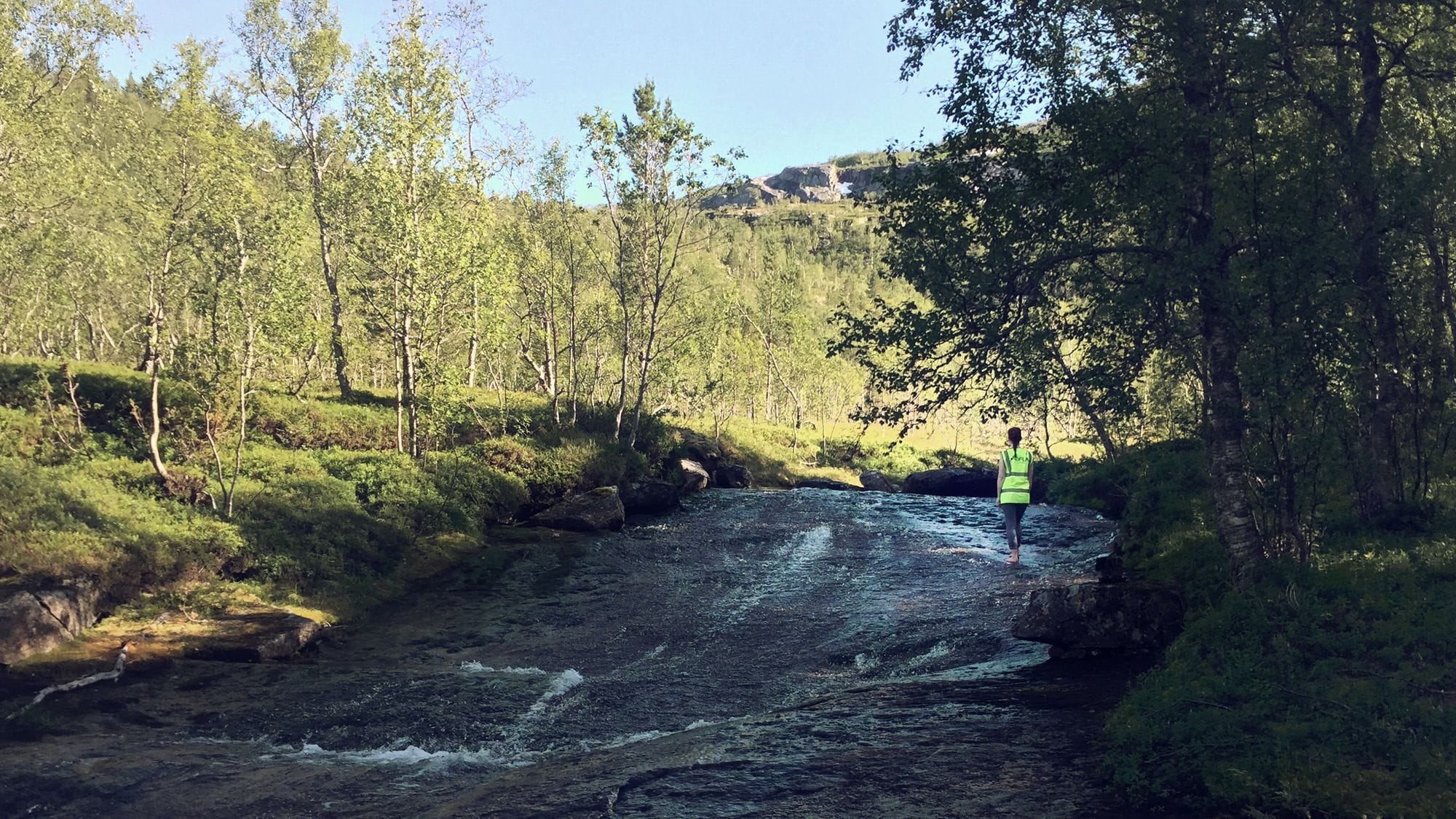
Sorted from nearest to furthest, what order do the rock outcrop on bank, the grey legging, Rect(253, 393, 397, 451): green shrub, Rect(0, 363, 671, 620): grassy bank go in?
1. Rect(0, 363, 671, 620): grassy bank
2. the grey legging
3. Rect(253, 393, 397, 451): green shrub
4. the rock outcrop on bank

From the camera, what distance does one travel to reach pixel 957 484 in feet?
157

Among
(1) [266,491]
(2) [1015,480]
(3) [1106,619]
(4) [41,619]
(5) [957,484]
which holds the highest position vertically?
(2) [1015,480]

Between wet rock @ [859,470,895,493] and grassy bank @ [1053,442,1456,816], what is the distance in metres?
38.8

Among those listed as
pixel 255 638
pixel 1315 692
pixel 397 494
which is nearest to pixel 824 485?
pixel 397 494

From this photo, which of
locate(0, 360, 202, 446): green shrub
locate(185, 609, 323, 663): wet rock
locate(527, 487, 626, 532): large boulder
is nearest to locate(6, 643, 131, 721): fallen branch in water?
locate(185, 609, 323, 663): wet rock

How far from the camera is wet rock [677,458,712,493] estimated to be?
41219mm

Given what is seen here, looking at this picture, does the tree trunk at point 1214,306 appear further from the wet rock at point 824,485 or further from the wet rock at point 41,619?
the wet rock at point 824,485

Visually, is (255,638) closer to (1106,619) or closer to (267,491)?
(267,491)

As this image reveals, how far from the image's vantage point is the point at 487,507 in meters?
28.8

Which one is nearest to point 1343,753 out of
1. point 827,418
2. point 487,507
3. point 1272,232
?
point 1272,232

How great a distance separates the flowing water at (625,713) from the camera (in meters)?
8.59

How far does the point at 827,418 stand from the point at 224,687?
111 meters

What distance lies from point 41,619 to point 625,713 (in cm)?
1113

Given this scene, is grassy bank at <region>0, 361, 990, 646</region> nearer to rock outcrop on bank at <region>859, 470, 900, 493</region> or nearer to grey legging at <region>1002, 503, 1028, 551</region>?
grey legging at <region>1002, 503, 1028, 551</region>
